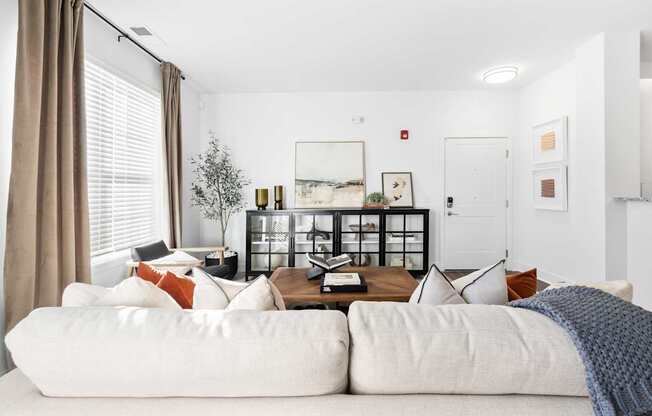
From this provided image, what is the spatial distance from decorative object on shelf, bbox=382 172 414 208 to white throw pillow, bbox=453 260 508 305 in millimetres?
3583

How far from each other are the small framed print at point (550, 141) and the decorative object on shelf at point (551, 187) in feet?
0.37

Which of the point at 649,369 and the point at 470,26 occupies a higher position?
the point at 470,26

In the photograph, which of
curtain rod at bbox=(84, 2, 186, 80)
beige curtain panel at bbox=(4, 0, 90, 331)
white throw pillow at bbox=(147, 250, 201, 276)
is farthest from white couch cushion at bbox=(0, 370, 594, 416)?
curtain rod at bbox=(84, 2, 186, 80)

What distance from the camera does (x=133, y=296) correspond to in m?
1.06

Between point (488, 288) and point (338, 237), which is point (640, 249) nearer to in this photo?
point (488, 288)

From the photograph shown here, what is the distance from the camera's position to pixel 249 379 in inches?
30.3

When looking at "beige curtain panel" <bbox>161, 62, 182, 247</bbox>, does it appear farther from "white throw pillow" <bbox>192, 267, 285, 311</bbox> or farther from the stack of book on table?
"white throw pillow" <bbox>192, 267, 285, 311</bbox>

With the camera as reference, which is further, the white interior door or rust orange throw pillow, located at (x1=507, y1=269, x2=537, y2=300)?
the white interior door

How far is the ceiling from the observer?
273cm

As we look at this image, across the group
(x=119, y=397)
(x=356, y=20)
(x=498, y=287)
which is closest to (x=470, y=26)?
(x=356, y=20)

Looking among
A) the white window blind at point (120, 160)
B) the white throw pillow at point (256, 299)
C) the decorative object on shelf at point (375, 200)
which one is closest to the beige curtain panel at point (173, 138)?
the white window blind at point (120, 160)

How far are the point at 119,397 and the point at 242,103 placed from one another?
4648mm

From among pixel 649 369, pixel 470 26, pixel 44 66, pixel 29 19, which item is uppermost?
pixel 470 26

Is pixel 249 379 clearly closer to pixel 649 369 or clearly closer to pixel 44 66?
pixel 649 369
